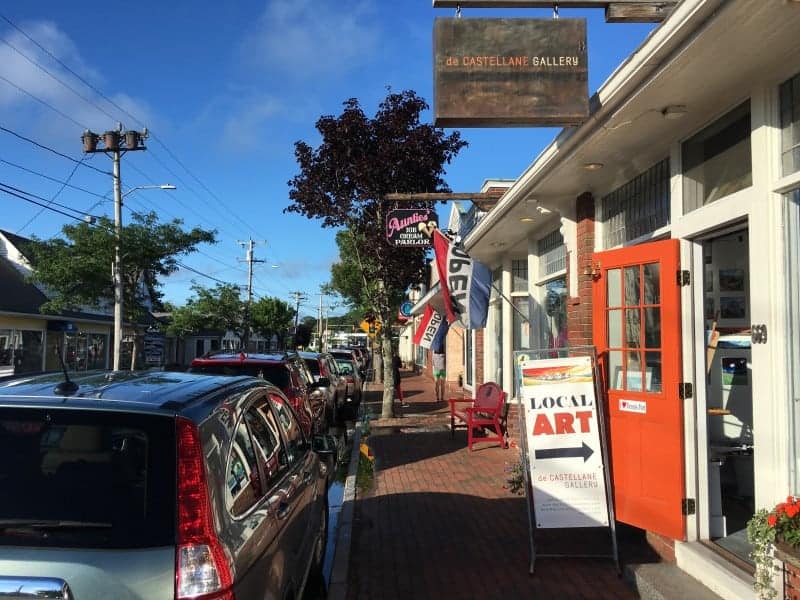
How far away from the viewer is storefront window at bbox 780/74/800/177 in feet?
12.2

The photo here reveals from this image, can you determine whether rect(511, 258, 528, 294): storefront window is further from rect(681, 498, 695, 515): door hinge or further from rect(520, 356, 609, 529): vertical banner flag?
rect(681, 498, 695, 515): door hinge

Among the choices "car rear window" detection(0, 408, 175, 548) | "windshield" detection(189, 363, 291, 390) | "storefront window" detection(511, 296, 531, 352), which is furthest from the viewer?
"storefront window" detection(511, 296, 531, 352)

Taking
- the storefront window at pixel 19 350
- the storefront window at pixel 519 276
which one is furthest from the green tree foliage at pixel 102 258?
the storefront window at pixel 519 276

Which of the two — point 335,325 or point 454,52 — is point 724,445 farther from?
point 335,325

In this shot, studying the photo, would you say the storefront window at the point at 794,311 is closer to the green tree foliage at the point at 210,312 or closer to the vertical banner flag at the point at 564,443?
the vertical banner flag at the point at 564,443

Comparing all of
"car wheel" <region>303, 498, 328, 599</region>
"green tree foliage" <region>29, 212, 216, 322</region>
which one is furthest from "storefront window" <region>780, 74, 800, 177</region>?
"green tree foliage" <region>29, 212, 216, 322</region>

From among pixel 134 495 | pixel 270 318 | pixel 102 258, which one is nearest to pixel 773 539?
pixel 134 495

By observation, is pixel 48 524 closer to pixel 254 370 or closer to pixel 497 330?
pixel 254 370

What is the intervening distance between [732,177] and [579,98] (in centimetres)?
122

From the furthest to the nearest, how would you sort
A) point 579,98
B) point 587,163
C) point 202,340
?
point 202,340 < point 587,163 < point 579,98

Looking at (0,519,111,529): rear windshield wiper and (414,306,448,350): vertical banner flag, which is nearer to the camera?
(0,519,111,529): rear windshield wiper

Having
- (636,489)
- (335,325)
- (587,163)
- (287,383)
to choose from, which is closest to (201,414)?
(636,489)

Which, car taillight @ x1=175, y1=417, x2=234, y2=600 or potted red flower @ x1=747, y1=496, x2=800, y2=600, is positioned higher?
car taillight @ x1=175, y1=417, x2=234, y2=600

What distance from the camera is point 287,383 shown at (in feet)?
27.7
